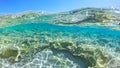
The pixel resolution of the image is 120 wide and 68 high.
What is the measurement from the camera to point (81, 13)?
21.2m

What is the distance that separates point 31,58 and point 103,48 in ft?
8.55

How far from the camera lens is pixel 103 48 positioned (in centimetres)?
859

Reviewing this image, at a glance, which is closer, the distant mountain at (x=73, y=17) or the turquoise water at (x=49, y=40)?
the turquoise water at (x=49, y=40)

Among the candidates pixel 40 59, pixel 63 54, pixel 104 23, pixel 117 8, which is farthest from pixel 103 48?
pixel 117 8

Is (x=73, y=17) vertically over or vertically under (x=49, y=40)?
over

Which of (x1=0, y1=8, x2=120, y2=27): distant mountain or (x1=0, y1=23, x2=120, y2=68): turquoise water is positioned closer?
(x1=0, y1=23, x2=120, y2=68): turquoise water

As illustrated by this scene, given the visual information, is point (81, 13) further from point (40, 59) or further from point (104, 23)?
point (40, 59)

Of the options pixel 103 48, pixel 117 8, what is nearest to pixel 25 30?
pixel 103 48

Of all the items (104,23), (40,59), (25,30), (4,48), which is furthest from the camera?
(104,23)

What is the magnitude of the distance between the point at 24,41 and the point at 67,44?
167 cm

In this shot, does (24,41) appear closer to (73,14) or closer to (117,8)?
(73,14)

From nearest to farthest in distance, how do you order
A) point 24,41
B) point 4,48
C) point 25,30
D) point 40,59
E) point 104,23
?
1. point 40,59
2. point 4,48
3. point 24,41
4. point 25,30
5. point 104,23

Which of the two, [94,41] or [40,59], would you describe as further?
[94,41]

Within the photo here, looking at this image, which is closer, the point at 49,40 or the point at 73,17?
the point at 49,40
